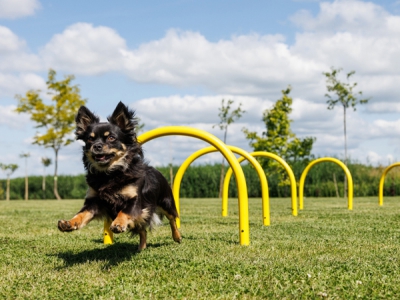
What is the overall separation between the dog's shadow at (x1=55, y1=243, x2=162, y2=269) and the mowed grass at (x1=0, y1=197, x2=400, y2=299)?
1 centimetres

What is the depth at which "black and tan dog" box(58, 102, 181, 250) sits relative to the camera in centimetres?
508

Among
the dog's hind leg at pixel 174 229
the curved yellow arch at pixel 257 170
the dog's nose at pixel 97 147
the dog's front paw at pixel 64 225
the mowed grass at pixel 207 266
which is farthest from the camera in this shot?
the curved yellow arch at pixel 257 170

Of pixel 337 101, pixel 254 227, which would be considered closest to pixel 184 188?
pixel 337 101

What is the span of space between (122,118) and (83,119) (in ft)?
1.51

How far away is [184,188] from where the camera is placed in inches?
1296

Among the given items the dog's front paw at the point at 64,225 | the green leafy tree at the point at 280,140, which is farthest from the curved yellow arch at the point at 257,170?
the green leafy tree at the point at 280,140

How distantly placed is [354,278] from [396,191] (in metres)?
26.5

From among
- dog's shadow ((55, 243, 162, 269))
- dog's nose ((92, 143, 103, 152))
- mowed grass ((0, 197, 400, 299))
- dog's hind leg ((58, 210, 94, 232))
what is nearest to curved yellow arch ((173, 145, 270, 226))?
mowed grass ((0, 197, 400, 299))

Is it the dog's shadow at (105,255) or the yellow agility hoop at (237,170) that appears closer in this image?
the dog's shadow at (105,255)

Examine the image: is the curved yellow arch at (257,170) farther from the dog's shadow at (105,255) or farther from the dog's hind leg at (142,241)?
the dog's shadow at (105,255)

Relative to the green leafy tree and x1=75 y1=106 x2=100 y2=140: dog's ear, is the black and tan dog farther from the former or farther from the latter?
the green leafy tree

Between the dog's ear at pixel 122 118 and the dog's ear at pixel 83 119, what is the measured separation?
21cm

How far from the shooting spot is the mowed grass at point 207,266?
3828 mm

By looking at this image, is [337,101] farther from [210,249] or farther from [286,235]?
[210,249]
